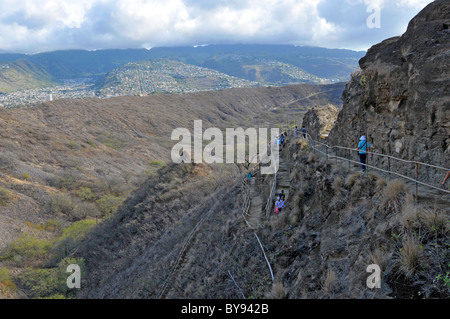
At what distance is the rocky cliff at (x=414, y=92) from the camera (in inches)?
258

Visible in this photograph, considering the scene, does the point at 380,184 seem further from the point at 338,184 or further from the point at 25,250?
the point at 25,250

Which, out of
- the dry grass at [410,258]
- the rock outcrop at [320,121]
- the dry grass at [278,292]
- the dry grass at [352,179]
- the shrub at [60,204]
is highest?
the rock outcrop at [320,121]

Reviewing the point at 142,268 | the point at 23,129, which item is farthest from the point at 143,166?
the point at 142,268

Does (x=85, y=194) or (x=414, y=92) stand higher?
(x=414, y=92)

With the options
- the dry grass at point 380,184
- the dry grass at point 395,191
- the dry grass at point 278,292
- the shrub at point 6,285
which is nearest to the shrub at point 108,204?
the shrub at point 6,285

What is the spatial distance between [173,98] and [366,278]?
353 feet

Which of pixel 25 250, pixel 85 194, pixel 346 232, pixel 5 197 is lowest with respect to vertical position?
pixel 25 250

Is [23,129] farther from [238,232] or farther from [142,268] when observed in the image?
[238,232]

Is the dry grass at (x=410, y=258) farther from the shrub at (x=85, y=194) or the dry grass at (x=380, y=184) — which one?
the shrub at (x=85, y=194)

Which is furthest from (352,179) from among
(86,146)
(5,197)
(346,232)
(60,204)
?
(86,146)

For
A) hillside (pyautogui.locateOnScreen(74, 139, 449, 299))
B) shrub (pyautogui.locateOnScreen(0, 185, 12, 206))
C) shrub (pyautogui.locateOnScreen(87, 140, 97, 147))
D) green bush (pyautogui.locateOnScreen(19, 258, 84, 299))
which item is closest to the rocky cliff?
hillside (pyautogui.locateOnScreen(74, 139, 449, 299))

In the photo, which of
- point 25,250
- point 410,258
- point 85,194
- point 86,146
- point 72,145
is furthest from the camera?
point 86,146

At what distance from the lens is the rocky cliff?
6559 millimetres

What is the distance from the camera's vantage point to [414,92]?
724 centimetres
